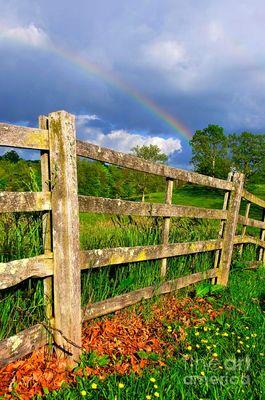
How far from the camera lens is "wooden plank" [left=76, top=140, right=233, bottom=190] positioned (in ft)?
11.9

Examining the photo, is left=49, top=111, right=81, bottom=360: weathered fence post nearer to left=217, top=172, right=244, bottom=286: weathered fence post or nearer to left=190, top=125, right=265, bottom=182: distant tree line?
left=217, top=172, right=244, bottom=286: weathered fence post

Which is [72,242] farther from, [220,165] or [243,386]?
[220,165]

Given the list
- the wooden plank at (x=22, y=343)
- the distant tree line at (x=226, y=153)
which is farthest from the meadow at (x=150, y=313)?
the distant tree line at (x=226, y=153)

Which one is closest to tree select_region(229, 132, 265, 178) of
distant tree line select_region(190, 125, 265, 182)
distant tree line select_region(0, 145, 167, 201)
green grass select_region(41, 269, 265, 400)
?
distant tree line select_region(190, 125, 265, 182)

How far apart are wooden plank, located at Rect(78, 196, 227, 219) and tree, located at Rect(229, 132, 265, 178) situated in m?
48.9

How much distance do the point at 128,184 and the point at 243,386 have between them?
24.0 metres

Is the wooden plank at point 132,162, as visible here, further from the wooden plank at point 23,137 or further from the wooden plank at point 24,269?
the wooden plank at point 24,269

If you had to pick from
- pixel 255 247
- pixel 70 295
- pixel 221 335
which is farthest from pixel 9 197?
pixel 255 247

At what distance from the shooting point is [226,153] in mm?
59219

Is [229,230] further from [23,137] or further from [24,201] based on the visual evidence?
[23,137]

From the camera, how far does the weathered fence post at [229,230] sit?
21.3 ft

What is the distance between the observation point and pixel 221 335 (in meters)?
4.46

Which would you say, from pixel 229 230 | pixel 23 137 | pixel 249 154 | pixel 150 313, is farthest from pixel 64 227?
pixel 249 154

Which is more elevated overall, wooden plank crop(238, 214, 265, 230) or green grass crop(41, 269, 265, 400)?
wooden plank crop(238, 214, 265, 230)
